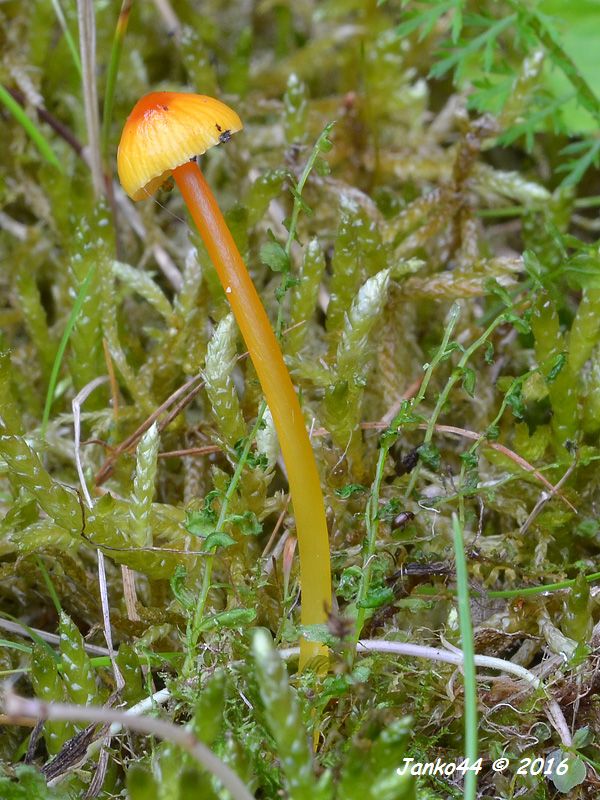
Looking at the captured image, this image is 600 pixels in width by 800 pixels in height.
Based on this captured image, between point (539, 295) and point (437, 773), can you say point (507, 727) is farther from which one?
point (539, 295)

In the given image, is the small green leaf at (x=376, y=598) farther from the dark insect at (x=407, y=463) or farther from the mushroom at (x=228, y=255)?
the dark insect at (x=407, y=463)

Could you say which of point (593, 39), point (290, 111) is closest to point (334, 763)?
point (290, 111)

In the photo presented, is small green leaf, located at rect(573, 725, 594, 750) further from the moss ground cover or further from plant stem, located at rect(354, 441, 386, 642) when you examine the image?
plant stem, located at rect(354, 441, 386, 642)

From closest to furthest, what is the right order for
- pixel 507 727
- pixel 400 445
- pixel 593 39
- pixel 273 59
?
pixel 507 727 → pixel 400 445 → pixel 593 39 → pixel 273 59

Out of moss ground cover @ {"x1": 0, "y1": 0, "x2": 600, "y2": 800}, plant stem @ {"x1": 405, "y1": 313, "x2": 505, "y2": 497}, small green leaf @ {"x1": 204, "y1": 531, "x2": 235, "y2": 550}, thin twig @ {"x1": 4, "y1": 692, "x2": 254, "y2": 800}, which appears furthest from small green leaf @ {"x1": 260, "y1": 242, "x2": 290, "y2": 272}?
thin twig @ {"x1": 4, "y1": 692, "x2": 254, "y2": 800}

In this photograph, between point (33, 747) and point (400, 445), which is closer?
point (33, 747)
